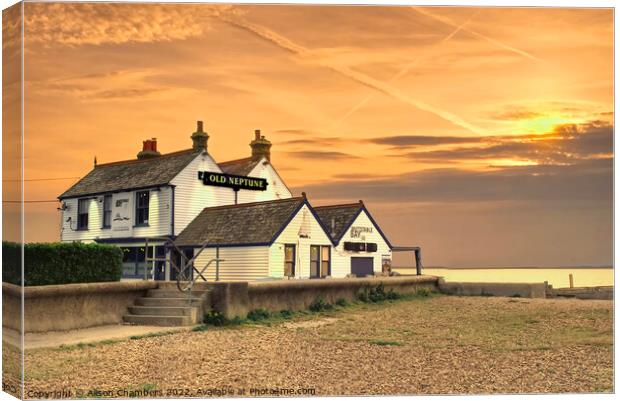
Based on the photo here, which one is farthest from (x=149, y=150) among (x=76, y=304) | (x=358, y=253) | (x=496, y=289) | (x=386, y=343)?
(x=386, y=343)

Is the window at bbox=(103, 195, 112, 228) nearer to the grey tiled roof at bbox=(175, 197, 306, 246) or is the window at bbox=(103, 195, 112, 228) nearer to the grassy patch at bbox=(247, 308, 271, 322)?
the grey tiled roof at bbox=(175, 197, 306, 246)

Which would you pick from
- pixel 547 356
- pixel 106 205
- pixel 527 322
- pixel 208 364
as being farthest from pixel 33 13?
pixel 106 205

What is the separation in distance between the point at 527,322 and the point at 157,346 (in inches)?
443

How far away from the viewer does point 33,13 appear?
47.1 ft

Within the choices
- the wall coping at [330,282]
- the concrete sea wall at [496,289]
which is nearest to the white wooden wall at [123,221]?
the wall coping at [330,282]

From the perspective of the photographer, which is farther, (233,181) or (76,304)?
(233,181)

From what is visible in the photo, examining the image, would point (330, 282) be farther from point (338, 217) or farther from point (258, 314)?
point (338, 217)

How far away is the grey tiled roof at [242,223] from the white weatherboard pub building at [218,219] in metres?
0.04

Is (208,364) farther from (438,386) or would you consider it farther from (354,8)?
(354,8)

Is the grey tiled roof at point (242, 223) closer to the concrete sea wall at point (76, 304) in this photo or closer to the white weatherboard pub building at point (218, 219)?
the white weatherboard pub building at point (218, 219)

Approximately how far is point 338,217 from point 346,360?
20452mm

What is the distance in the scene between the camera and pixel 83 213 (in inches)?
1427

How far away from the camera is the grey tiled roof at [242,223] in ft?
99.5

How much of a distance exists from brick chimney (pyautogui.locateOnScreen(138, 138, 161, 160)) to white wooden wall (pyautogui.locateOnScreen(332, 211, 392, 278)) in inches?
417
